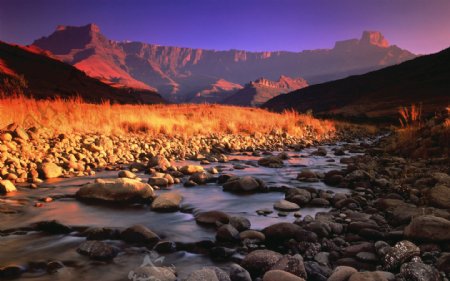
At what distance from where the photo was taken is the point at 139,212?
4945 millimetres

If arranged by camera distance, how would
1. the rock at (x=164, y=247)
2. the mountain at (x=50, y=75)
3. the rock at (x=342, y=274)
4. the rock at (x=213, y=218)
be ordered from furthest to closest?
the mountain at (x=50, y=75)
the rock at (x=213, y=218)
the rock at (x=164, y=247)
the rock at (x=342, y=274)

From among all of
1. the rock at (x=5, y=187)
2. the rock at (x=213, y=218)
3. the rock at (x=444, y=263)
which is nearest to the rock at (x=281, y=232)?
the rock at (x=213, y=218)

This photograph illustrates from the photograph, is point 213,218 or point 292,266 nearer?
point 292,266

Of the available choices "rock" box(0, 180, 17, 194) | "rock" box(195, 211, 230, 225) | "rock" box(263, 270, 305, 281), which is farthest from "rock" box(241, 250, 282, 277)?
"rock" box(0, 180, 17, 194)

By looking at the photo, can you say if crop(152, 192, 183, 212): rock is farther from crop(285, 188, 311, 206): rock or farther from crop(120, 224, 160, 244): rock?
crop(285, 188, 311, 206): rock

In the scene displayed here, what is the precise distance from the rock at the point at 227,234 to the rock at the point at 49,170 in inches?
163

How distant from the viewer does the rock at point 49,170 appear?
22.2 feet

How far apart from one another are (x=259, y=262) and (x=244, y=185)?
3265mm

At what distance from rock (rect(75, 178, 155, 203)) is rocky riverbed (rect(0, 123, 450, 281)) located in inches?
0.6

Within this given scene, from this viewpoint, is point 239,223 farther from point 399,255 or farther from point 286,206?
point 399,255

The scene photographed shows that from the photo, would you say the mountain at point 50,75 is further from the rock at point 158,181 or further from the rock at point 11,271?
the rock at point 11,271

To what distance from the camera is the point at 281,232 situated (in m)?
3.92

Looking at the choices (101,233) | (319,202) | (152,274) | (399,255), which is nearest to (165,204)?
(101,233)

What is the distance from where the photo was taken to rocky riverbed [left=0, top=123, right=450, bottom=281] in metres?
3.08
